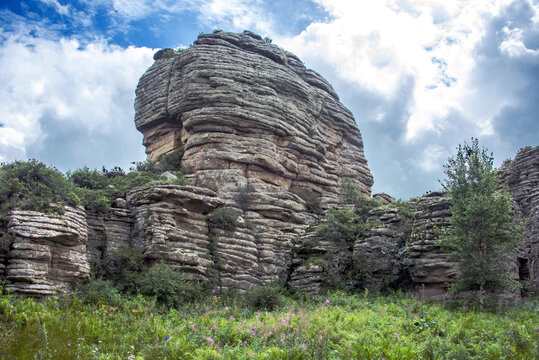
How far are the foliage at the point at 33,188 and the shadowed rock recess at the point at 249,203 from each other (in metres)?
0.70

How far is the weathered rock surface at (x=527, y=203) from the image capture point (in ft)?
83.1

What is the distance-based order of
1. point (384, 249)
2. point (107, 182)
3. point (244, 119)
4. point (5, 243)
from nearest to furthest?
point (5, 243)
point (384, 249)
point (107, 182)
point (244, 119)

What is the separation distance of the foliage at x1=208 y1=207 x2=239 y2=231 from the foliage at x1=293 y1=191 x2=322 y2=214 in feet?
27.0

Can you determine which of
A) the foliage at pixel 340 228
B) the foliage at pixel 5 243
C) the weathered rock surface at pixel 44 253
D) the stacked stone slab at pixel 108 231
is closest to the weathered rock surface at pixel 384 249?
the foliage at pixel 340 228

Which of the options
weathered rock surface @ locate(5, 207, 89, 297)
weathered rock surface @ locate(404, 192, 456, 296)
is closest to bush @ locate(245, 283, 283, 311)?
weathered rock surface @ locate(404, 192, 456, 296)

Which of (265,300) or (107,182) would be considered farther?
(107,182)

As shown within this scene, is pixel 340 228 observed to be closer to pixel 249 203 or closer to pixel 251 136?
pixel 249 203

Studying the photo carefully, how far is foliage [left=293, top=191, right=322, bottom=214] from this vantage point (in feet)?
111

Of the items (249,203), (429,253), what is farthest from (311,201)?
(429,253)

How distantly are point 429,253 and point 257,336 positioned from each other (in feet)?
46.9

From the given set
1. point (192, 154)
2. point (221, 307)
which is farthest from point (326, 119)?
point (221, 307)

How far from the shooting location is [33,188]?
2084cm

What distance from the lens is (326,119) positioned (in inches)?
1671

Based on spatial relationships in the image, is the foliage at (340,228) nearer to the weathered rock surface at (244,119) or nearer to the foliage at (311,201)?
the foliage at (311,201)
